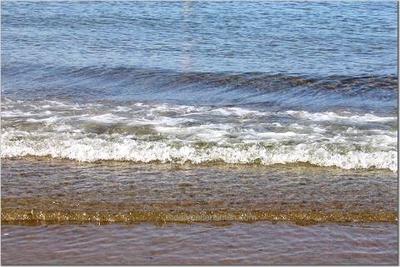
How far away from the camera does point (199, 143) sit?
29.4ft

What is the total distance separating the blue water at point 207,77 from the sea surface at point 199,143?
0.05 metres

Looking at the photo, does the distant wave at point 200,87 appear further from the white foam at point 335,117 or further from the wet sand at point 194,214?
the wet sand at point 194,214

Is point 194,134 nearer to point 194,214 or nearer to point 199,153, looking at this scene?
point 199,153

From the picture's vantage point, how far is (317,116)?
10719mm

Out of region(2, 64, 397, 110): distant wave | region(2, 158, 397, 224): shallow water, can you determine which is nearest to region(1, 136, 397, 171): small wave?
region(2, 158, 397, 224): shallow water

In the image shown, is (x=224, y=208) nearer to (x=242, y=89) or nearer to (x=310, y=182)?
(x=310, y=182)

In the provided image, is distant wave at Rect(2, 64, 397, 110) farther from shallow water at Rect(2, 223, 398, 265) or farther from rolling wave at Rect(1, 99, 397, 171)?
shallow water at Rect(2, 223, 398, 265)

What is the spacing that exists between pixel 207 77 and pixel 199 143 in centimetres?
478

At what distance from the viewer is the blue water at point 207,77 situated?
920 centimetres

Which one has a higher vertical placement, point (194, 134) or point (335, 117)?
point (194, 134)

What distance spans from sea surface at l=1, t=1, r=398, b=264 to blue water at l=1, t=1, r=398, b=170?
0.05 m

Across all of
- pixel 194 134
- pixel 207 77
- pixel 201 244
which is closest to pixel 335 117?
pixel 194 134

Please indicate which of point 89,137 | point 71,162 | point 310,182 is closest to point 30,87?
point 89,137

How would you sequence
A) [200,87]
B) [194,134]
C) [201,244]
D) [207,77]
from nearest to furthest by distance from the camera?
[201,244], [194,134], [200,87], [207,77]
